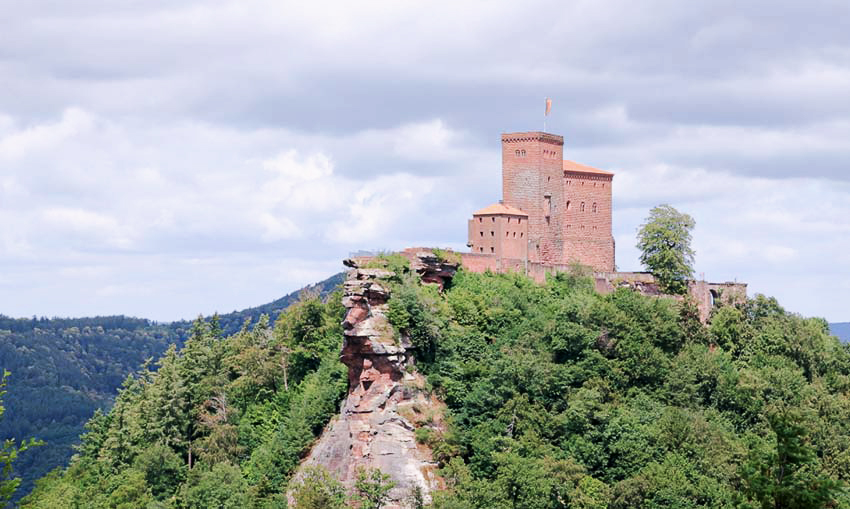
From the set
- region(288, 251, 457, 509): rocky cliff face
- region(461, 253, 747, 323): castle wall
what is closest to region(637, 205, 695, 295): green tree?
region(461, 253, 747, 323): castle wall

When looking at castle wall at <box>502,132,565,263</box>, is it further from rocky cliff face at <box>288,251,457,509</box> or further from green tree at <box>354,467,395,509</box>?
green tree at <box>354,467,395,509</box>

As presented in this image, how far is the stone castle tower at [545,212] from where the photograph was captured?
87.6m

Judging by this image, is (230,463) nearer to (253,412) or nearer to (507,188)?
(253,412)

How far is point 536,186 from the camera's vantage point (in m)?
89.8

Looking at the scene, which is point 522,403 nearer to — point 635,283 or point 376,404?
point 376,404

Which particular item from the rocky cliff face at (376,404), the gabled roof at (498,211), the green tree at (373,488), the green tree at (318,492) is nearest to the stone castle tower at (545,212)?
the gabled roof at (498,211)

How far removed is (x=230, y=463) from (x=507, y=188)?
89.4ft

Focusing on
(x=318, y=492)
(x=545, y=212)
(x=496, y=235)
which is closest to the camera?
(x=318, y=492)

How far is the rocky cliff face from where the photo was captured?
7231 centimetres

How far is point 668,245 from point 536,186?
10.8m

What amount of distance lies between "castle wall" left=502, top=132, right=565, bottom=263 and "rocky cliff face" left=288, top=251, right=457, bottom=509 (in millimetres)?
15681

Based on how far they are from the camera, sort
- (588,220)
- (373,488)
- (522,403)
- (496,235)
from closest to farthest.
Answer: (373,488) < (522,403) < (496,235) < (588,220)

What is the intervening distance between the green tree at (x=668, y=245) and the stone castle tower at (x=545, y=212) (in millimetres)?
3193

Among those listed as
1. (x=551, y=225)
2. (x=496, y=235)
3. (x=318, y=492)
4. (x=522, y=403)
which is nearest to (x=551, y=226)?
(x=551, y=225)
